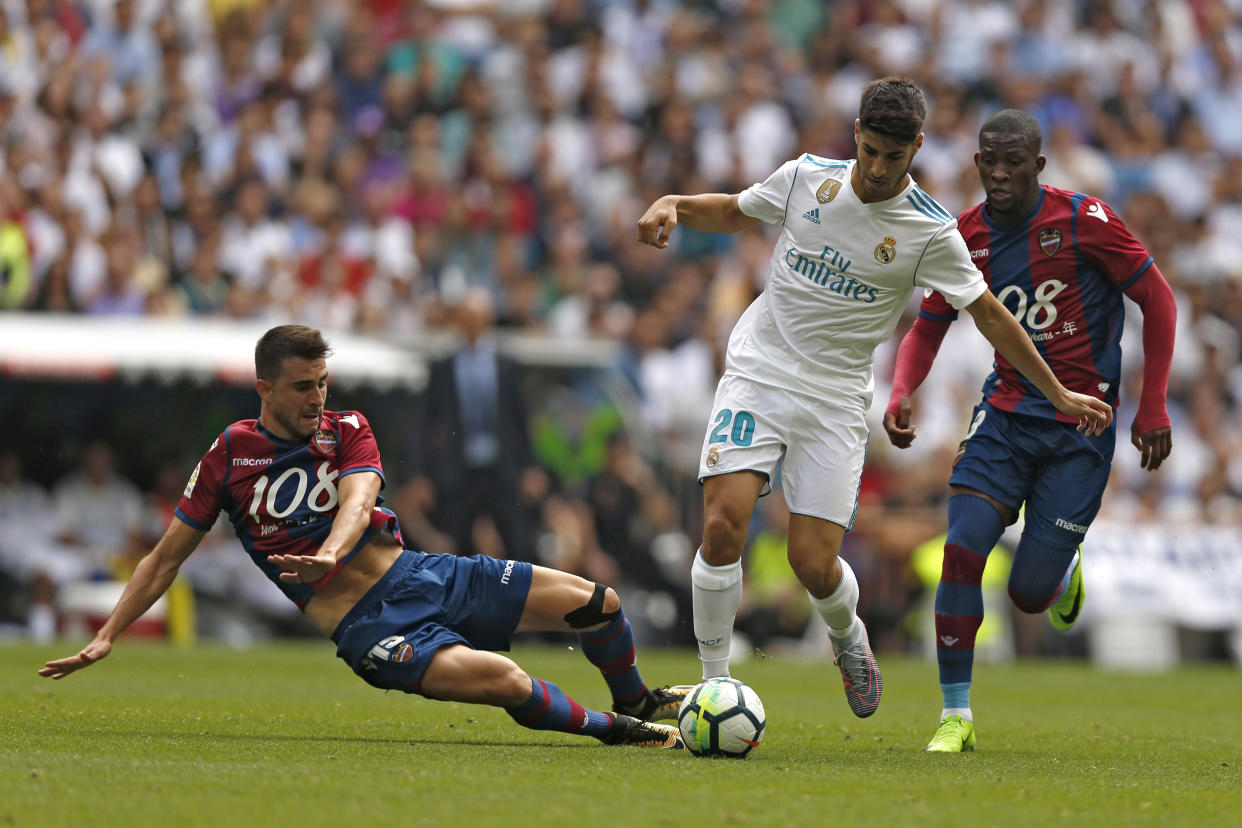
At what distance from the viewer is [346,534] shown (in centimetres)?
653

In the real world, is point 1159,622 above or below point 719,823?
below

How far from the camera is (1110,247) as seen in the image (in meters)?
7.66

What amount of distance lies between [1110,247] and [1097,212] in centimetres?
18

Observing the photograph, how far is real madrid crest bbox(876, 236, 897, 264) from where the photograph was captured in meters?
7.11

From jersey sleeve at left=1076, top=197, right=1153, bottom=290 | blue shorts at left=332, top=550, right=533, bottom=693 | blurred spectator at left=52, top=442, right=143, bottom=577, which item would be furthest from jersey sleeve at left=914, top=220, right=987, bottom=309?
blurred spectator at left=52, top=442, right=143, bottom=577

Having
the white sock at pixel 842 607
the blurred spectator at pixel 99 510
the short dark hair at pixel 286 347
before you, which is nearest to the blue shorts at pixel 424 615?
the short dark hair at pixel 286 347

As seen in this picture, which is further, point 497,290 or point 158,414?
point 497,290

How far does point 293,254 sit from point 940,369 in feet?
23.3

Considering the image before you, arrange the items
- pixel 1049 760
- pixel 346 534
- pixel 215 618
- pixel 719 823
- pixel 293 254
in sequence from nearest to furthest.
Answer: pixel 719 823, pixel 346 534, pixel 1049 760, pixel 215 618, pixel 293 254

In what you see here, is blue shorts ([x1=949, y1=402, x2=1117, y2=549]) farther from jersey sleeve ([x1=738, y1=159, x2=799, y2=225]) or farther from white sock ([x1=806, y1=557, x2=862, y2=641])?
jersey sleeve ([x1=738, y1=159, x2=799, y2=225])

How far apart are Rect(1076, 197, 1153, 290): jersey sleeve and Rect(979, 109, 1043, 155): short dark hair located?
1.43ft

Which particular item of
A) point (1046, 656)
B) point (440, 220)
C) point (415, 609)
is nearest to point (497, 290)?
point (440, 220)

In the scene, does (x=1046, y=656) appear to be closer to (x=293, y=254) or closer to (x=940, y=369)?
(x=940, y=369)

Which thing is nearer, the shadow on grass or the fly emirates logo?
the shadow on grass
